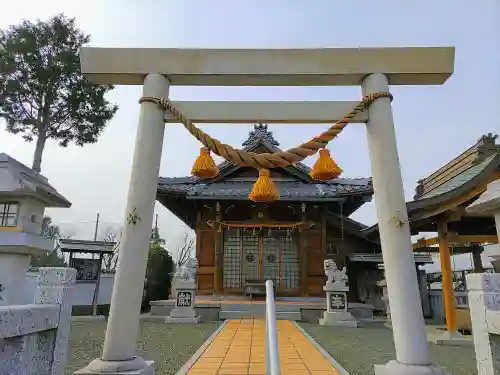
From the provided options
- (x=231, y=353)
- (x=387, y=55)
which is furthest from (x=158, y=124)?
(x=231, y=353)

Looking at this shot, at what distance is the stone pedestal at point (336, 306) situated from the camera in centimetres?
1006

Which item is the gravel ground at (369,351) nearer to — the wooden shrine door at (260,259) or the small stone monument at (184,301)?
the small stone monument at (184,301)

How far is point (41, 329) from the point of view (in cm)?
246

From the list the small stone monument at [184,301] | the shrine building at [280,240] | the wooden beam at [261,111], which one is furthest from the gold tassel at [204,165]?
the shrine building at [280,240]

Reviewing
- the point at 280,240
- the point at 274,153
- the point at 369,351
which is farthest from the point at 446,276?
the point at 274,153

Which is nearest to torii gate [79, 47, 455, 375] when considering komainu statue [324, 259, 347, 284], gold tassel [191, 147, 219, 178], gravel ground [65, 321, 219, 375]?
gold tassel [191, 147, 219, 178]

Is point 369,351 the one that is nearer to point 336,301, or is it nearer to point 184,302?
point 336,301

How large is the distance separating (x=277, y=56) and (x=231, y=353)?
441 centimetres

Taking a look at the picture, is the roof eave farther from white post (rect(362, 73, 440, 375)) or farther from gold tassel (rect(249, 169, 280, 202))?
gold tassel (rect(249, 169, 280, 202))

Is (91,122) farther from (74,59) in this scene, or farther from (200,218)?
(200,218)

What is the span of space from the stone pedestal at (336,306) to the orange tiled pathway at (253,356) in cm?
246

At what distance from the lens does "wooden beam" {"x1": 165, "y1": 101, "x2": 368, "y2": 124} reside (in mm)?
3834

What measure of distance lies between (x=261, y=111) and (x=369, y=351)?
4841mm

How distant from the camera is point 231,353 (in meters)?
5.52
